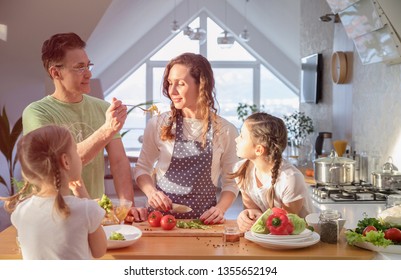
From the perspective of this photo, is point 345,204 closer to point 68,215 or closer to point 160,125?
point 160,125

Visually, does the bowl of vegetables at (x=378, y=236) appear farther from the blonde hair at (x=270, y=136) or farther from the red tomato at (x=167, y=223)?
the red tomato at (x=167, y=223)

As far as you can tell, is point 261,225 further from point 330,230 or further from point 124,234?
point 124,234

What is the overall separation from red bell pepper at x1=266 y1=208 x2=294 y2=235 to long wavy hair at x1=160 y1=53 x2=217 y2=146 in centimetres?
39

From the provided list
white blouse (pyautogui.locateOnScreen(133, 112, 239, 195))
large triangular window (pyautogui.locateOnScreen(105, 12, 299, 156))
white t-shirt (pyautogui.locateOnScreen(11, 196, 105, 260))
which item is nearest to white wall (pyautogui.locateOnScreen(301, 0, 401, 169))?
white blouse (pyautogui.locateOnScreen(133, 112, 239, 195))

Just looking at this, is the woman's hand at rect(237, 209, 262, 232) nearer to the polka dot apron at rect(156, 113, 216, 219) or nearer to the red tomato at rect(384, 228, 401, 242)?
the polka dot apron at rect(156, 113, 216, 219)

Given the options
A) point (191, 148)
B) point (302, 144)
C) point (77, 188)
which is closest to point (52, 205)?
point (77, 188)

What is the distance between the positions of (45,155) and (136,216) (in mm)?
590

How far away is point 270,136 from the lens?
1553 mm

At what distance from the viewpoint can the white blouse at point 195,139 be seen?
1.70m

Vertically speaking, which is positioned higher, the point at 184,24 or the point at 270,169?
the point at 184,24

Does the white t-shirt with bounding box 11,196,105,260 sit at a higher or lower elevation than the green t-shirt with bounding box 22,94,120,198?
lower

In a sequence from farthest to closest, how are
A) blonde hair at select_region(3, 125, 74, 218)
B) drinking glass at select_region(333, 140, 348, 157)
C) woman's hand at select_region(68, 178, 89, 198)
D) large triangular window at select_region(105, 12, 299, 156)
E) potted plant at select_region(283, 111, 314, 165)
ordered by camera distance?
1. large triangular window at select_region(105, 12, 299, 156)
2. potted plant at select_region(283, 111, 314, 165)
3. drinking glass at select_region(333, 140, 348, 157)
4. woman's hand at select_region(68, 178, 89, 198)
5. blonde hair at select_region(3, 125, 74, 218)

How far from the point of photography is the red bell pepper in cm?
136
